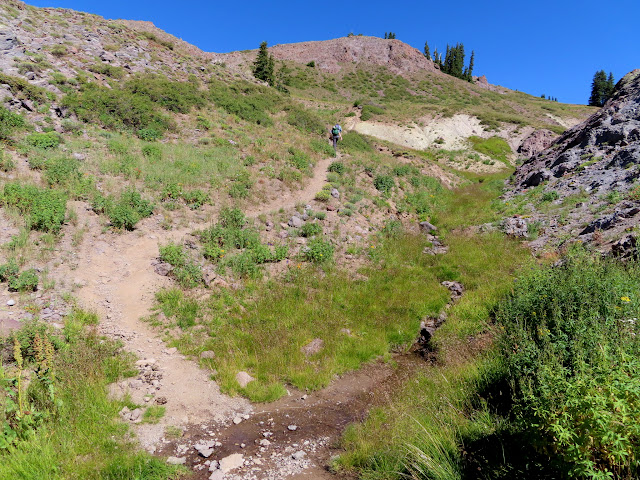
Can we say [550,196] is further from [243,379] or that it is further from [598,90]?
[598,90]

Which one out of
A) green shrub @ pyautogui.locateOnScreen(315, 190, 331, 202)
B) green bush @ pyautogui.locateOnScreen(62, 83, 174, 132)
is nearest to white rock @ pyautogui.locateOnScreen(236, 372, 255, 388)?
green shrub @ pyautogui.locateOnScreen(315, 190, 331, 202)

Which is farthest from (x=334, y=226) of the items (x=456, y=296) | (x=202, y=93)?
(x=202, y=93)

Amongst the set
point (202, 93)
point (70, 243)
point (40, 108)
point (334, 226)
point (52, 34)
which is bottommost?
point (70, 243)

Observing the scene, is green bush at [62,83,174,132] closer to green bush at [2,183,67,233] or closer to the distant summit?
green bush at [2,183,67,233]

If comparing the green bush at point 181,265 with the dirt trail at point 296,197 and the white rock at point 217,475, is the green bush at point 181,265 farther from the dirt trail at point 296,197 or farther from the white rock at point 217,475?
the white rock at point 217,475

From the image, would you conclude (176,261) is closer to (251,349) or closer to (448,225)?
(251,349)

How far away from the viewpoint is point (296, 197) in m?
17.4

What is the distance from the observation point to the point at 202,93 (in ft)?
90.3

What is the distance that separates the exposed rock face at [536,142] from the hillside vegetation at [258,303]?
65.0 feet

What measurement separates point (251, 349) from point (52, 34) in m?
31.9

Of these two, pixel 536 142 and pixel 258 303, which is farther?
pixel 536 142

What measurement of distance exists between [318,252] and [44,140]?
1329 cm

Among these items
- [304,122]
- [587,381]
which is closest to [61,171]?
[587,381]

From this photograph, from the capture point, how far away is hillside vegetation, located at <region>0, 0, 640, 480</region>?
4.68m
